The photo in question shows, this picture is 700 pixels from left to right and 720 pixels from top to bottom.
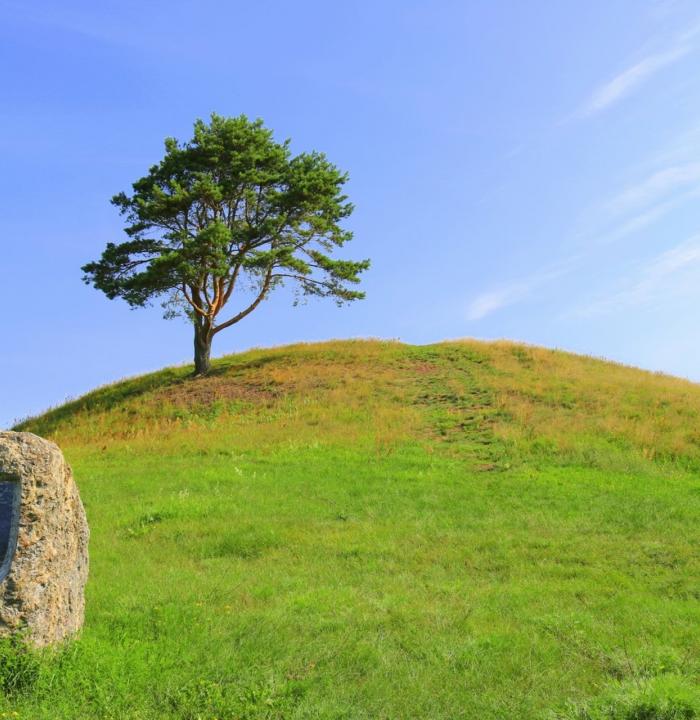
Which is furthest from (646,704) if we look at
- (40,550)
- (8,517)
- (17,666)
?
(8,517)

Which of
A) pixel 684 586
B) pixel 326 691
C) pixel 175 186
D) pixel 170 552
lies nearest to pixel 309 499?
pixel 170 552

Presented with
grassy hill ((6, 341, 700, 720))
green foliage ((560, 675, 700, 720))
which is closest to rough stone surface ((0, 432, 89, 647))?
grassy hill ((6, 341, 700, 720))

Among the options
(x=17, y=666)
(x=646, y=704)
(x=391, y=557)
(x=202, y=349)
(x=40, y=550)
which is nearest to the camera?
(x=646, y=704)

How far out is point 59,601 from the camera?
23.5ft

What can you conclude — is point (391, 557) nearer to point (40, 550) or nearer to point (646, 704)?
point (646, 704)

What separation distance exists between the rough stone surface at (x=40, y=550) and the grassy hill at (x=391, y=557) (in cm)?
31

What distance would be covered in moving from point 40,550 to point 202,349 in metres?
26.6

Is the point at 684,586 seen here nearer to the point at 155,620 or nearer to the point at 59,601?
the point at 155,620

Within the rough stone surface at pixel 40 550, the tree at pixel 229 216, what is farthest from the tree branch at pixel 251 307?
the rough stone surface at pixel 40 550

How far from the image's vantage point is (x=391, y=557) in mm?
11734

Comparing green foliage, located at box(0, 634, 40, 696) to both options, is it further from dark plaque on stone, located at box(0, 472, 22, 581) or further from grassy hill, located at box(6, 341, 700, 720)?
dark plaque on stone, located at box(0, 472, 22, 581)

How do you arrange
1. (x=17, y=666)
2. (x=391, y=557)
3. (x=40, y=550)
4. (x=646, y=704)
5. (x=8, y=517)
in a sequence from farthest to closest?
(x=391, y=557), (x=8, y=517), (x=40, y=550), (x=17, y=666), (x=646, y=704)

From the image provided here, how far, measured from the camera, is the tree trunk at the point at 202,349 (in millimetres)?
33031

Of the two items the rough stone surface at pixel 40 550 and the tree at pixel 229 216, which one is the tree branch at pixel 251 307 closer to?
the tree at pixel 229 216
